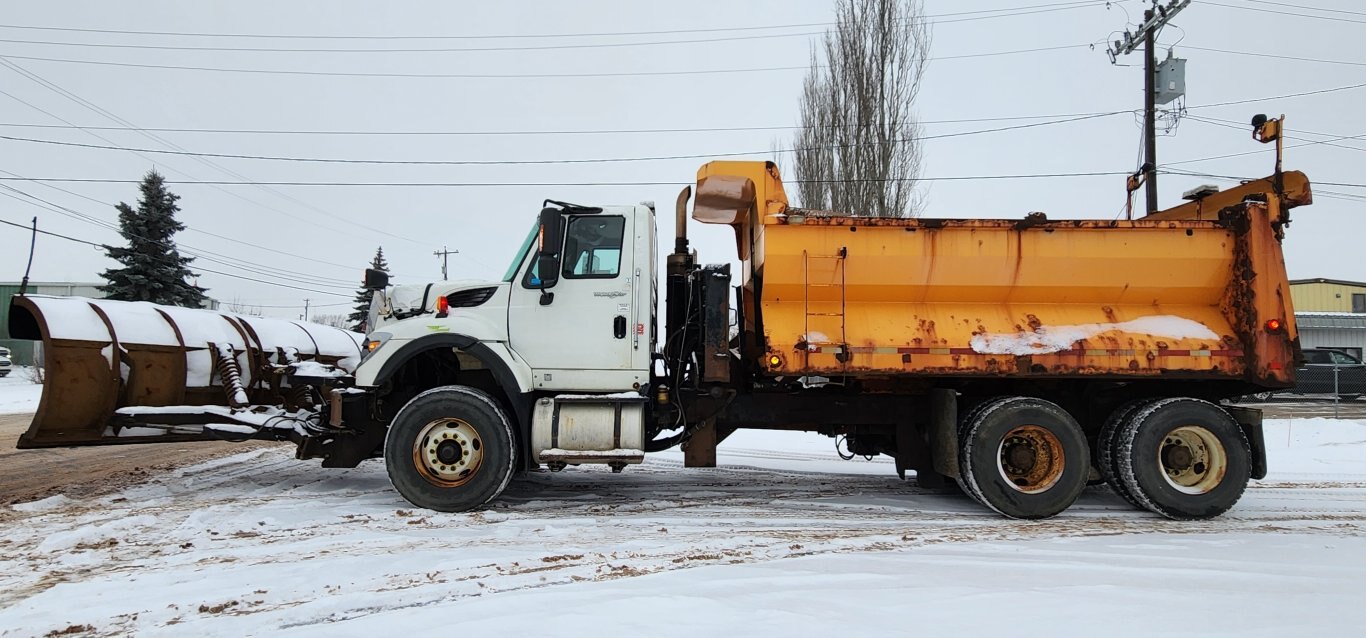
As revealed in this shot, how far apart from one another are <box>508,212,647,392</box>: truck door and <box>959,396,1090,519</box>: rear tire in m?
2.83

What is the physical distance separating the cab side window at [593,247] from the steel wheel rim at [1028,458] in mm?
3578

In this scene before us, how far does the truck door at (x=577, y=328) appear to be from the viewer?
608cm

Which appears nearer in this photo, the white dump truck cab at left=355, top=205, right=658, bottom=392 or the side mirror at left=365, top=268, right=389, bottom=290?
the white dump truck cab at left=355, top=205, right=658, bottom=392

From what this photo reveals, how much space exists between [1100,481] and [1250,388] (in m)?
1.44

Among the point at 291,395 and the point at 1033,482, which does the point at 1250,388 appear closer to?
the point at 1033,482

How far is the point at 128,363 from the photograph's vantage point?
643 centimetres

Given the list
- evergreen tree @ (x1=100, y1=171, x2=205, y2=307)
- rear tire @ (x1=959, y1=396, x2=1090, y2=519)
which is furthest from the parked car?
evergreen tree @ (x1=100, y1=171, x2=205, y2=307)

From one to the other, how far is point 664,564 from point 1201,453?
185 inches

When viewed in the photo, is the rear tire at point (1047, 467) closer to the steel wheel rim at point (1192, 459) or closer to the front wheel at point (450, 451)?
the steel wheel rim at point (1192, 459)

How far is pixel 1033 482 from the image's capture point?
592 cm

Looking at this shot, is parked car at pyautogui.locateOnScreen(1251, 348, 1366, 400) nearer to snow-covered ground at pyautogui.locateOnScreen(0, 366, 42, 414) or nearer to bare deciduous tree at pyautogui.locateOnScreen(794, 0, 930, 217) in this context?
bare deciduous tree at pyautogui.locateOnScreen(794, 0, 930, 217)

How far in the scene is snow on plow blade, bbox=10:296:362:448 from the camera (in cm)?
607

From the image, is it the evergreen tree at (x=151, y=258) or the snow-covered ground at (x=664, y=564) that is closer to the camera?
the snow-covered ground at (x=664, y=564)

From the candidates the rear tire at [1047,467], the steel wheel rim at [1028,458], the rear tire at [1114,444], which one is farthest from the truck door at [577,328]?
the rear tire at [1114,444]
